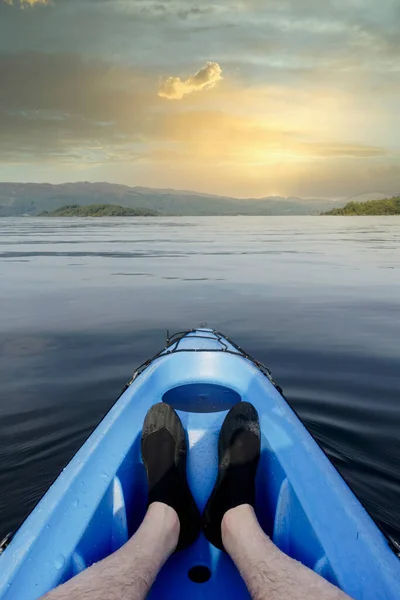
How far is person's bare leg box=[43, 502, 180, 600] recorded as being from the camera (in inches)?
71.4

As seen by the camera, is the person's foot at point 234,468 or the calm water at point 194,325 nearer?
the person's foot at point 234,468

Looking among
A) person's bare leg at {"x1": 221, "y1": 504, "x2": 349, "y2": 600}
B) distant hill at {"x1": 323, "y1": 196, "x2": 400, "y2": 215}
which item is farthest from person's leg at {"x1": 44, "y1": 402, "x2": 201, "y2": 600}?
distant hill at {"x1": 323, "y1": 196, "x2": 400, "y2": 215}

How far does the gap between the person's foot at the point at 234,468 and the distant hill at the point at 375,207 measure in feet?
457

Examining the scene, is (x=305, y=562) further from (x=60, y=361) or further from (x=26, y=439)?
(x=60, y=361)

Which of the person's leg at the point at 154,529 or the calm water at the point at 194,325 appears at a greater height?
the person's leg at the point at 154,529

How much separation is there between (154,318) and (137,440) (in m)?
7.05

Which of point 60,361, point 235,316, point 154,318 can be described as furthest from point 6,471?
point 235,316

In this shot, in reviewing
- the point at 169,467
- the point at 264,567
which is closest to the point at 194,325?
the point at 169,467

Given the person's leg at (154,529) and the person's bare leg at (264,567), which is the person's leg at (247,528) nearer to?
the person's bare leg at (264,567)

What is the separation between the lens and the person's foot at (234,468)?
279 cm

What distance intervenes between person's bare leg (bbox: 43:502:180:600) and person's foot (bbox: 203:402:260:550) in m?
0.31

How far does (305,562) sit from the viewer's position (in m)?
2.35

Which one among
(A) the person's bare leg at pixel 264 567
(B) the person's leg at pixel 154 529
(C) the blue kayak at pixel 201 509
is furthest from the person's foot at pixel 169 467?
(A) the person's bare leg at pixel 264 567

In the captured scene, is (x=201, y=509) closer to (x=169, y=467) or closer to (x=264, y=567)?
(x=169, y=467)
